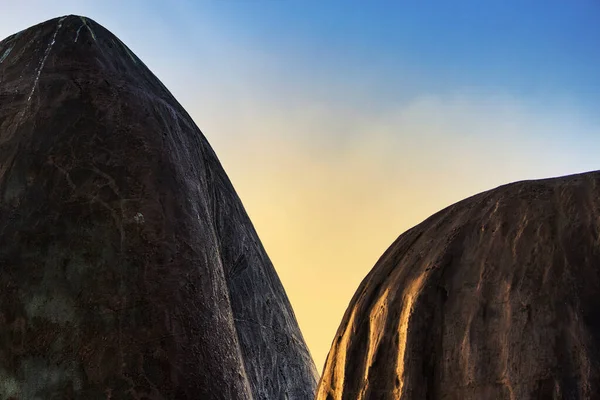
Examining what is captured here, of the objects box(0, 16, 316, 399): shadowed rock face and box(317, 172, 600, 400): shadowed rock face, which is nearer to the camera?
box(317, 172, 600, 400): shadowed rock face

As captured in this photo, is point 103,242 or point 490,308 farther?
point 103,242

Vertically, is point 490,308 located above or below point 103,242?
below

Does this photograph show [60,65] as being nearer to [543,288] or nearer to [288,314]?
[288,314]

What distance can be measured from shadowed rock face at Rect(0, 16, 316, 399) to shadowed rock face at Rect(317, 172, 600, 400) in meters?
1.80

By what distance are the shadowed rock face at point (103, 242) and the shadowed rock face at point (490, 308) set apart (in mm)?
1799

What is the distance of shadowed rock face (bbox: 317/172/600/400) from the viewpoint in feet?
9.98

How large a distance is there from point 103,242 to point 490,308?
3239 mm

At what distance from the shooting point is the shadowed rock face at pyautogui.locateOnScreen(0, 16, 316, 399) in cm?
536

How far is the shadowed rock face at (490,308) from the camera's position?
120 inches

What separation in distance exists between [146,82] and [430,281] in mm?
4383

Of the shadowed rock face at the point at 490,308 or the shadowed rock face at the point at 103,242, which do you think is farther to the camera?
the shadowed rock face at the point at 103,242

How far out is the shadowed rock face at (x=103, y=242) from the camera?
536 cm

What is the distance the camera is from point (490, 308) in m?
3.31

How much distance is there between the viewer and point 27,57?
7.04 metres
